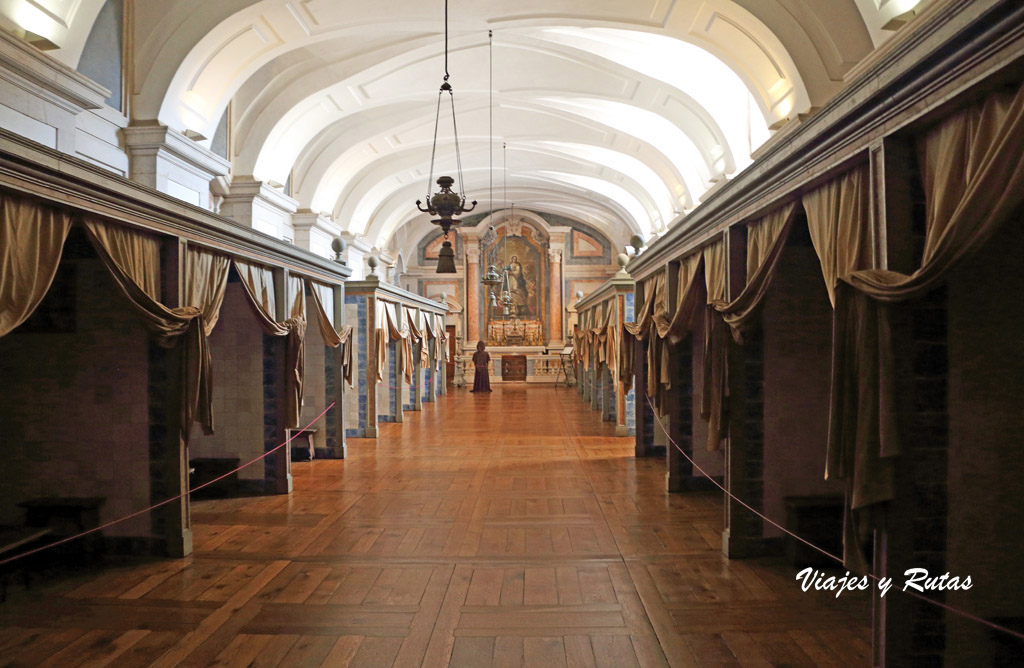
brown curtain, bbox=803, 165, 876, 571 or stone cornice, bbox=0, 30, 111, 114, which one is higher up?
stone cornice, bbox=0, 30, 111, 114

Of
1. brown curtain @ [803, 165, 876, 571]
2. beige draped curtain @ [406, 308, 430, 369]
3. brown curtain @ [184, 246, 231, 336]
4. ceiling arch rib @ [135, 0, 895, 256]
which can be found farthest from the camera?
beige draped curtain @ [406, 308, 430, 369]

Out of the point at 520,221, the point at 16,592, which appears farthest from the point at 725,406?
the point at 520,221

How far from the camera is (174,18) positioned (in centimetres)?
801

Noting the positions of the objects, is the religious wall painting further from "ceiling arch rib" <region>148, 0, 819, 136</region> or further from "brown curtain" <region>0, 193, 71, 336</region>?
Answer: "brown curtain" <region>0, 193, 71, 336</region>

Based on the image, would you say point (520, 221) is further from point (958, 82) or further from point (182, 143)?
point (958, 82)

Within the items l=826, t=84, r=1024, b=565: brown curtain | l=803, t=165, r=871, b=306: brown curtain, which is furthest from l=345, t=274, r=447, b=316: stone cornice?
l=826, t=84, r=1024, b=565: brown curtain

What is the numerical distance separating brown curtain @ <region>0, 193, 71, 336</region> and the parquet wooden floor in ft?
5.64

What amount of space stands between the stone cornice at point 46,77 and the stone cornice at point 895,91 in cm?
641

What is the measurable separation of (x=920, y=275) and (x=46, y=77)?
7.46 metres

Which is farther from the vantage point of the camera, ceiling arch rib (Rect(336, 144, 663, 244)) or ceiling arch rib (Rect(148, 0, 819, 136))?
ceiling arch rib (Rect(336, 144, 663, 244))

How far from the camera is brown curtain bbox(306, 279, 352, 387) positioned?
7668 millimetres

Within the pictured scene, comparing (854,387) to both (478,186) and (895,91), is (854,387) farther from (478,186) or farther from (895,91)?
(478,186)

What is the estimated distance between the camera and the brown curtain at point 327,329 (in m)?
7.67

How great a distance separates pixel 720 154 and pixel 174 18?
8.91m
